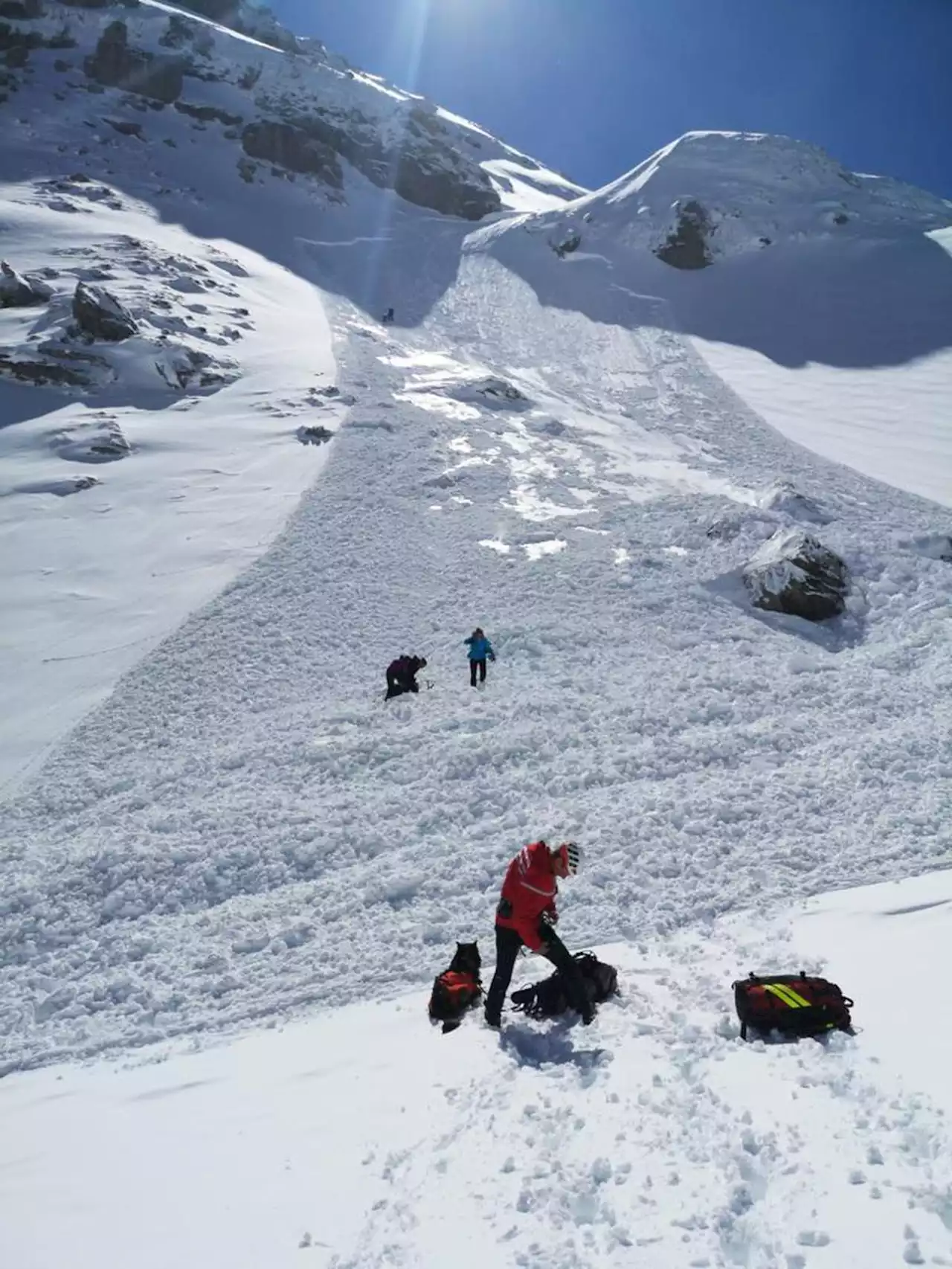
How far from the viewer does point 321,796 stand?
41.0ft

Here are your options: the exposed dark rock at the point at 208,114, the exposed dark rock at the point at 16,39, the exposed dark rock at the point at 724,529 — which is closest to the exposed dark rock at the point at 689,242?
the exposed dark rock at the point at 724,529

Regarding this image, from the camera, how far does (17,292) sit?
3750cm

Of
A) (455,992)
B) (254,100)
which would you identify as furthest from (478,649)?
(254,100)

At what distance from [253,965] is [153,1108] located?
2.33 meters

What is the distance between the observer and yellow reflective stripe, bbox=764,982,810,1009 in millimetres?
6348

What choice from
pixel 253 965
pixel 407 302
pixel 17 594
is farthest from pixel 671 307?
pixel 253 965

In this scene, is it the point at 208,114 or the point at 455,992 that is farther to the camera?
the point at 208,114

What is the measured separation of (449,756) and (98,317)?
1223 inches

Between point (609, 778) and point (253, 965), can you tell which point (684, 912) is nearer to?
point (609, 778)

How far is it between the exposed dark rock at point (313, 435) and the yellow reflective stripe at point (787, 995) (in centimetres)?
2604

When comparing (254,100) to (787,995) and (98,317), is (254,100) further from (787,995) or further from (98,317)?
(787,995)

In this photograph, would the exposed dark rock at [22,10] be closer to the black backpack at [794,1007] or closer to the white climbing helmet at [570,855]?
the white climbing helmet at [570,855]

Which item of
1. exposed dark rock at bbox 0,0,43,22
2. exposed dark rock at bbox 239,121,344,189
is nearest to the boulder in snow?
exposed dark rock at bbox 239,121,344,189

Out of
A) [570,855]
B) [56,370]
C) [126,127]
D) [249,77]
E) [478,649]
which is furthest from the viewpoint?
[249,77]
